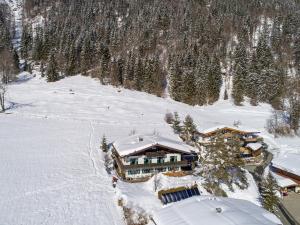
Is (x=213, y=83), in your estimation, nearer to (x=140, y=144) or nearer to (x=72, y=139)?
(x=72, y=139)

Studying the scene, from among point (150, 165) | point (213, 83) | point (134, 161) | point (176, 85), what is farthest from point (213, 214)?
point (213, 83)

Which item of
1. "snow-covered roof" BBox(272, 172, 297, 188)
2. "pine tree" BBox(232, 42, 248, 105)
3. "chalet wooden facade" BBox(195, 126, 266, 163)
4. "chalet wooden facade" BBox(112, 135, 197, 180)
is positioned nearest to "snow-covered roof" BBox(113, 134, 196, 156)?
"chalet wooden facade" BBox(112, 135, 197, 180)

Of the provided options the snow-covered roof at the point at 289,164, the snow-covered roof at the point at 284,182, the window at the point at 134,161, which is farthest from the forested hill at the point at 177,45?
the window at the point at 134,161

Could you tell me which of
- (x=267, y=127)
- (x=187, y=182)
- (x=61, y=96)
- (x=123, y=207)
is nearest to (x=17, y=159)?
(x=123, y=207)

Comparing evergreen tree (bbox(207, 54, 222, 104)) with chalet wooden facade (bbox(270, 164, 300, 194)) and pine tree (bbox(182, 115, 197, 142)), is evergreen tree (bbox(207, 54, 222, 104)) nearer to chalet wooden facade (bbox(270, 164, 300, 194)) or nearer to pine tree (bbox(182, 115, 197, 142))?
pine tree (bbox(182, 115, 197, 142))

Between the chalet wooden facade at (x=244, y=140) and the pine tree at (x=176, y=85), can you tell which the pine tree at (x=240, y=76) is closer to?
the pine tree at (x=176, y=85)

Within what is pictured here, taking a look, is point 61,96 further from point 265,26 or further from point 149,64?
point 265,26
